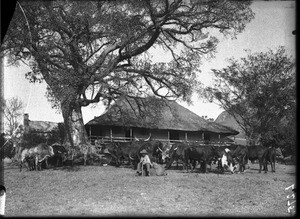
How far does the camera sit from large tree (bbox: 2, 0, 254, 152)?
36.4ft

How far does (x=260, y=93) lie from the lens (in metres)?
14.3

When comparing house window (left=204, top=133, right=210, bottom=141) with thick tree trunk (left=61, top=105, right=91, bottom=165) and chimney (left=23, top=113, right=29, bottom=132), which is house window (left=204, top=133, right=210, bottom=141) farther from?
chimney (left=23, top=113, right=29, bottom=132)

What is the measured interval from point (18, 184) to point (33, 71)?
A: 182 inches

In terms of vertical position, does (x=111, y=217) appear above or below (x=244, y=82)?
below

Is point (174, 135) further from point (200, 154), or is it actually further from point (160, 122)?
point (200, 154)

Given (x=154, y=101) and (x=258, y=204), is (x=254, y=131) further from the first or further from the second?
(x=258, y=204)

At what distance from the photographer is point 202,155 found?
45.6 ft

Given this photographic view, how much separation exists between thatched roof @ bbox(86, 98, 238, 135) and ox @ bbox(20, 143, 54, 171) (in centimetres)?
597

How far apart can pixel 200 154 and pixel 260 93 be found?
3.84 meters

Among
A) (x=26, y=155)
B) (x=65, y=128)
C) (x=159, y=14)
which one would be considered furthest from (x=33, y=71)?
(x=159, y=14)

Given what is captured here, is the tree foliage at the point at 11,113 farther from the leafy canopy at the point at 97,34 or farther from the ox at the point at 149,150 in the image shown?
the ox at the point at 149,150

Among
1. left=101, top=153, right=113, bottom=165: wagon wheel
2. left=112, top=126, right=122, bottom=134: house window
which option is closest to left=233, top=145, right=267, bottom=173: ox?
left=101, top=153, right=113, bottom=165: wagon wheel

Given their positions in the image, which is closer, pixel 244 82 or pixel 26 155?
pixel 26 155

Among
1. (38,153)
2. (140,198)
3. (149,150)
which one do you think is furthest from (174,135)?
(140,198)
